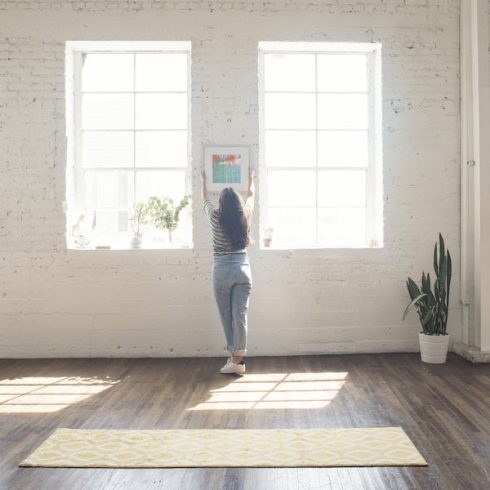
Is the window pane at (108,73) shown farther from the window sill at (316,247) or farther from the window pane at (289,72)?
the window sill at (316,247)

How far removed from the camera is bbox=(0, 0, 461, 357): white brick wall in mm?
5512

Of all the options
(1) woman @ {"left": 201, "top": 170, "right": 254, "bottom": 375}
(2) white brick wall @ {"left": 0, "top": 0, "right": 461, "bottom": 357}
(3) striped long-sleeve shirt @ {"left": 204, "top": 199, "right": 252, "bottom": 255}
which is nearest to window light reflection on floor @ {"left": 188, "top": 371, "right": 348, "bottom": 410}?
(1) woman @ {"left": 201, "top": 170, "right": 254, "bottom": 375}

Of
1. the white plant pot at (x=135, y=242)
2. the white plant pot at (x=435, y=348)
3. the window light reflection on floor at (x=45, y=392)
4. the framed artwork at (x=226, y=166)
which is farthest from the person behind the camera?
the white plant pot at (x=135, y=242)

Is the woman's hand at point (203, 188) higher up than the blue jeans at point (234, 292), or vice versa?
the woman's hand at point (203, 188)

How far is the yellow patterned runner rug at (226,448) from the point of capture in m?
2.96

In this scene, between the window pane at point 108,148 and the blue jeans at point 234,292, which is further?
the window pane at point 108,148

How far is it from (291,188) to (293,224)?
1.23ft

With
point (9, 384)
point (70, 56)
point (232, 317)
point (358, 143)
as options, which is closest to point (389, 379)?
point (232, 317)

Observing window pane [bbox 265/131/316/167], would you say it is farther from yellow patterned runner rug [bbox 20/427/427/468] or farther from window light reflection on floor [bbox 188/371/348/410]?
yellow patterned runner rug [bbox 20/427/427/468]

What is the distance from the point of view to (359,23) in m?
5.58

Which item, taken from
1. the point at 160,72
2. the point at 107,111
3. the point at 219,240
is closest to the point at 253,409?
the point at 219,240

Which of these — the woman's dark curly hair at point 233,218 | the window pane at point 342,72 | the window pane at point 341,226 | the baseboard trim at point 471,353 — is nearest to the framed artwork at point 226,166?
the woman's dark curly hair at point 233,218

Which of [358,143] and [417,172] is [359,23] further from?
[417,172]

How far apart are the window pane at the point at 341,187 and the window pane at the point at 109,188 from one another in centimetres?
199
